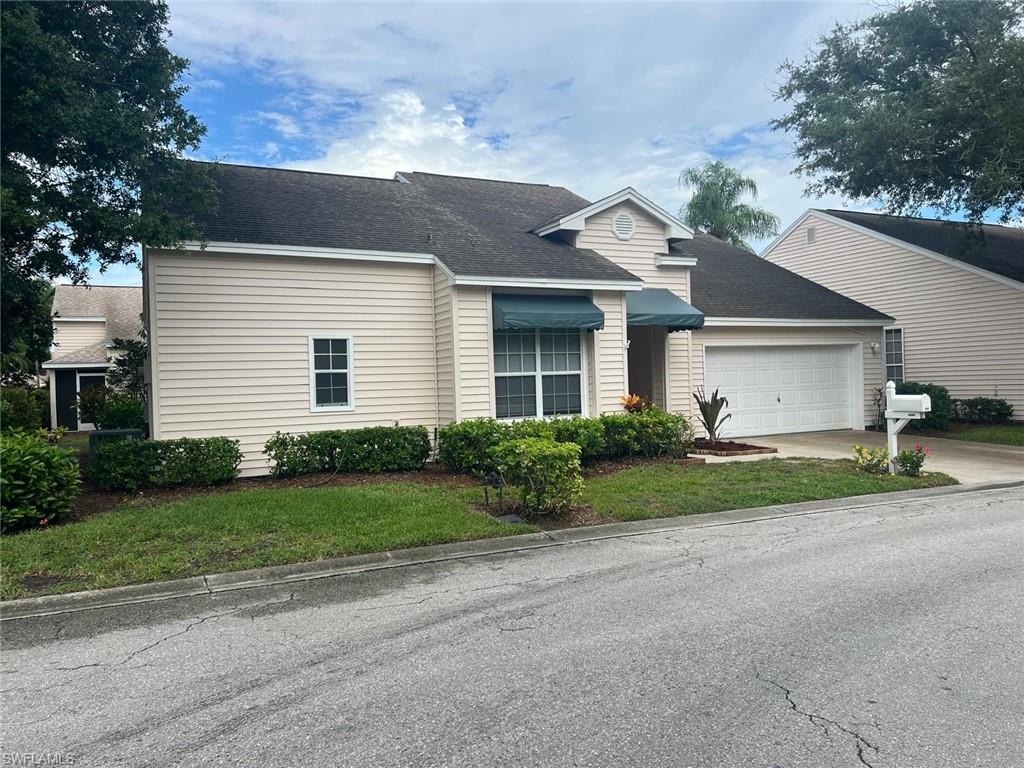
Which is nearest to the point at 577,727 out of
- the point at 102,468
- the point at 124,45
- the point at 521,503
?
the point at 521,503

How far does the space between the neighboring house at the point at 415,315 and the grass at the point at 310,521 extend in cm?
236

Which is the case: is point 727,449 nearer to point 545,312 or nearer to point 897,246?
point 545,312

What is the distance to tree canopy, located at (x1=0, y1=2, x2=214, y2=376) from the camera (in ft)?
27.5

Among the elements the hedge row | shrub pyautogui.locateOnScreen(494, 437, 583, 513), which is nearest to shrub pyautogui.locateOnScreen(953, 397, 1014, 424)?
the hedge row

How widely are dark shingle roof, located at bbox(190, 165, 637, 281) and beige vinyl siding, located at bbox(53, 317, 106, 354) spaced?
16.2 meters

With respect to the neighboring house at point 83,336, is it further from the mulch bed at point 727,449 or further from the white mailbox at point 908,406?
the white mailbox at point 908,406

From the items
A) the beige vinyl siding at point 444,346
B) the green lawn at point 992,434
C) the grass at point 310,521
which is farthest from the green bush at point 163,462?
the green lawn at point 992,434

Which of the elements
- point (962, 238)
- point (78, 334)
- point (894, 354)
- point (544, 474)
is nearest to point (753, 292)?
point (894, 354)

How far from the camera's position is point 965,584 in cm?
595

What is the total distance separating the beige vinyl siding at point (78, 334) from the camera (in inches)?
1070

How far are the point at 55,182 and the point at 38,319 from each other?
2642mm

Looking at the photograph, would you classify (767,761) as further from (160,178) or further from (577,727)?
(160,178)

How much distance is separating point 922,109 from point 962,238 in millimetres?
4017

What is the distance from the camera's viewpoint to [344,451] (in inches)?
451
